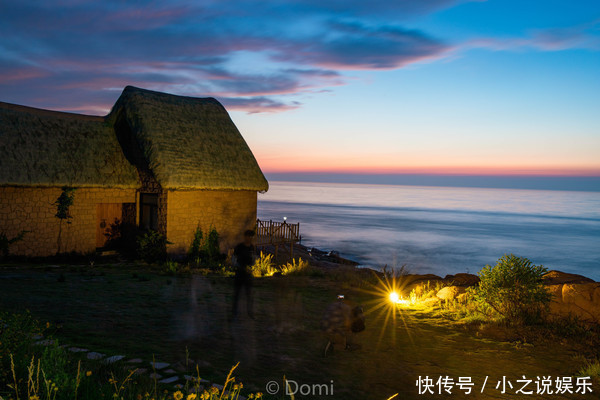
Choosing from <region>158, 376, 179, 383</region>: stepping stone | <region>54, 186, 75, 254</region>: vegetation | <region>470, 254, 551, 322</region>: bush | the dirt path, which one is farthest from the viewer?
<region>54, 186, 75, 254</region>: vegetation

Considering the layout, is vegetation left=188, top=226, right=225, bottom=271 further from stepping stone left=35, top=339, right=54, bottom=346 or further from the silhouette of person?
stepping stone left=35, top=339, right=54, bottom=346

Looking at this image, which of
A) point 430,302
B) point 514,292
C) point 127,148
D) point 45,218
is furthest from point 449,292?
point 127,148

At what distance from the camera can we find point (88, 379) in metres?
4.32

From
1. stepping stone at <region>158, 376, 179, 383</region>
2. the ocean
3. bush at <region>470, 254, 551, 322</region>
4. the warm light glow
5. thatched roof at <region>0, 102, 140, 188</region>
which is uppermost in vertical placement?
thatched roof at <region>0, 102, 140, 188</region>

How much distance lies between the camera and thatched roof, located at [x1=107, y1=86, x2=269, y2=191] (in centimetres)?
1664

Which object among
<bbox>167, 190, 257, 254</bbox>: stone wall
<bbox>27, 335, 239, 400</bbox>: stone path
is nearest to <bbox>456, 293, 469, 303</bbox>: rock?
<bbox>27, 335, 239, 400</bbox>: stone path

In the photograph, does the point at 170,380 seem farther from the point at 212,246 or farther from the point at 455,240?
the point at 455,240

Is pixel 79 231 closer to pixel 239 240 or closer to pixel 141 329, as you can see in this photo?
pixel 239 240

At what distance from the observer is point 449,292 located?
1014 cm

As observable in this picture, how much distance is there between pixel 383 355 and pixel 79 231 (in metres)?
13.7

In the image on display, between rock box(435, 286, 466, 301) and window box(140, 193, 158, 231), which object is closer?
rock box(435, 286, 466, 301)

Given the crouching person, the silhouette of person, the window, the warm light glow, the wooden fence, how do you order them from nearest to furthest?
the crouching person, the silhouette of person, the warm light glow, the window, the wooden fence

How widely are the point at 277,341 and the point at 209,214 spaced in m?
11.4

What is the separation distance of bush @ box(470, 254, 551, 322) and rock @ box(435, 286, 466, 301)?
3.79 ft
